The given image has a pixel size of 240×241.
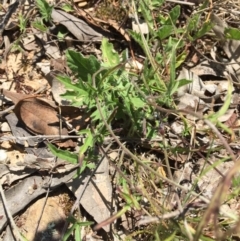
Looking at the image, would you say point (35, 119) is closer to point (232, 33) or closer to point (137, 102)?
point (137, 102)

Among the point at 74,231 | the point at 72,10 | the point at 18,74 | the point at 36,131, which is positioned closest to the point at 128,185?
the point at 74,231

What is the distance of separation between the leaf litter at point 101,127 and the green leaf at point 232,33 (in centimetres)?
2

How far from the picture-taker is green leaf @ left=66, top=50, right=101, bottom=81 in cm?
221

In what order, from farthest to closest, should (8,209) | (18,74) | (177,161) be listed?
(18,74) → (177,161) → (8,209)

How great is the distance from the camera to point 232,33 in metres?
2.52

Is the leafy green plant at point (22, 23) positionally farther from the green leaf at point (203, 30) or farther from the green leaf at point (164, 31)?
the green leaf at point (203, 30)

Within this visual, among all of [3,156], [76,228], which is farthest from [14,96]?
[76,228]

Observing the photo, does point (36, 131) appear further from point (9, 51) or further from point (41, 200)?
point (9, 51)

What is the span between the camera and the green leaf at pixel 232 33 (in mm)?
2502

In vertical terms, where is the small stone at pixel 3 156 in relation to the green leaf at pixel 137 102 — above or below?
below

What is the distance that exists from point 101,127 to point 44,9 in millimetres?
813

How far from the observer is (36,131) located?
246 cm

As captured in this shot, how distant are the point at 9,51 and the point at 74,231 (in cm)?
A: 114

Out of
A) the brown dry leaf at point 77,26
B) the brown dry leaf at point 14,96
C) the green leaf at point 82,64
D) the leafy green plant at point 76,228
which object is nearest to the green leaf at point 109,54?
the green leaf at point 82,64
